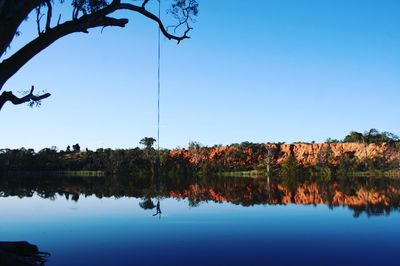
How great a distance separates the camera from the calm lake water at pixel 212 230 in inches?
379

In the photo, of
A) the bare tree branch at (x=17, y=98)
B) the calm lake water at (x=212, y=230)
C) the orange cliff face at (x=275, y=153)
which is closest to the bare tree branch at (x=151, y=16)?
the bare tree branch at (x=17, y=98)

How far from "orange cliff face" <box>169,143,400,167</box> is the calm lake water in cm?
3473

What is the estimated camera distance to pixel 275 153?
64625 millimetres

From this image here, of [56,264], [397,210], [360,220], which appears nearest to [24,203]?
[56,264]

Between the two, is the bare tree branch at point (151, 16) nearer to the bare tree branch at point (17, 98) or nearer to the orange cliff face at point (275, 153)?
the bare tree branch at point (17, 98)

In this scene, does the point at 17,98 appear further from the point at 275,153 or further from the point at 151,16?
the point at 275,153

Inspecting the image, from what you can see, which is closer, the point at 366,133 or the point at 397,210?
the point at 397,210

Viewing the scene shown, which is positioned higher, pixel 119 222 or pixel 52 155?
pixel 52 155

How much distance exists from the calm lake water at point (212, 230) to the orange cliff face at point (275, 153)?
34.7m

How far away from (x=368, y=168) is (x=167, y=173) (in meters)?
24.3

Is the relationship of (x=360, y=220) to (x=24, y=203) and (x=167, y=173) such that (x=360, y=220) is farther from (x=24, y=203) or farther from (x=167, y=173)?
(x=167, y=173)

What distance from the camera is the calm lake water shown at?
31.6 feet

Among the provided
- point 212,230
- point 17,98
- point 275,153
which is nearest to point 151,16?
point 17,98

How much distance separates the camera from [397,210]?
17484 mm
